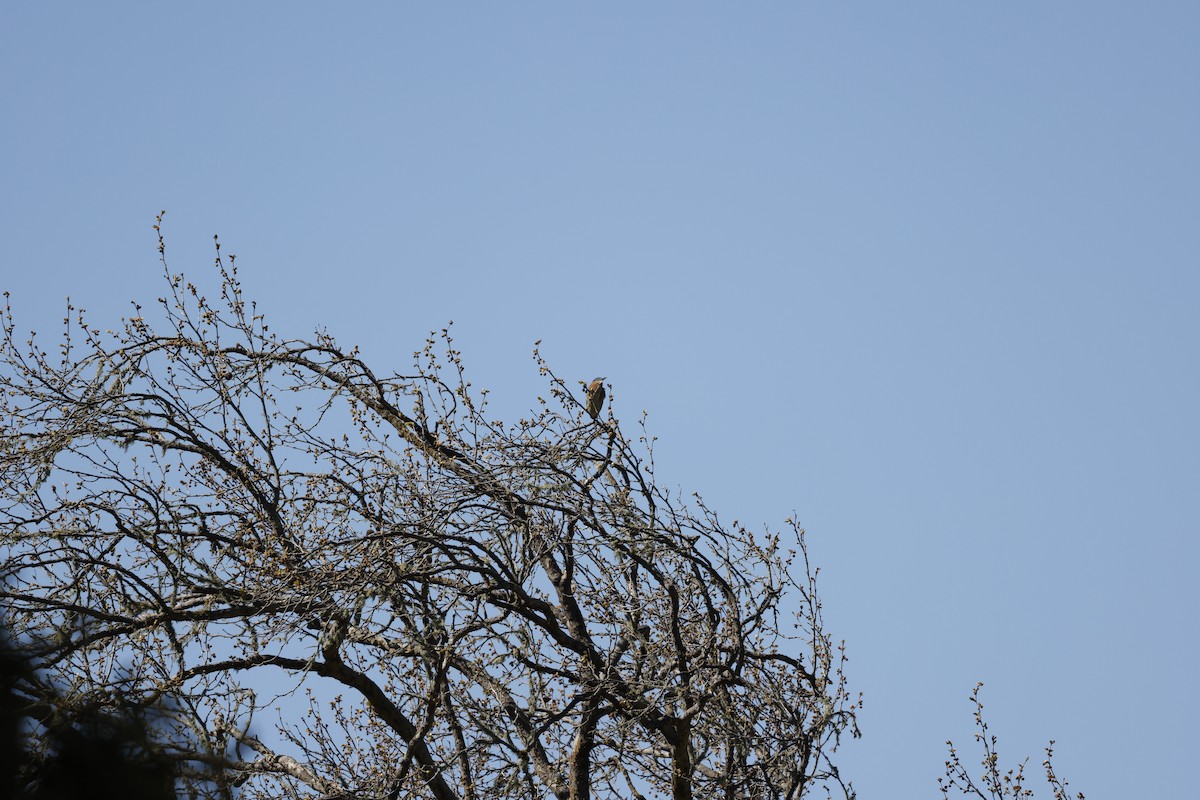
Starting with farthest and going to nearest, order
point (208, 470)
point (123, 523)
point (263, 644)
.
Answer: point (208, 470), point (123, 523), point (263, 644)

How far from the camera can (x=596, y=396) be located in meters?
8.37

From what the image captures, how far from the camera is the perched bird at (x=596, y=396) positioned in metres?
8.02

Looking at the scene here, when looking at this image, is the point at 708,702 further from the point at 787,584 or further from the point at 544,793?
the point at 544,793

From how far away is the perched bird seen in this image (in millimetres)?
8016

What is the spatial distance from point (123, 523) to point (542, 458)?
8.50 ft

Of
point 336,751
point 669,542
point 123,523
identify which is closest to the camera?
point 669,542

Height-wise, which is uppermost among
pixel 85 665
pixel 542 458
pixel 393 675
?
pixel 542 458

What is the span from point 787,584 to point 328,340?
137 inches

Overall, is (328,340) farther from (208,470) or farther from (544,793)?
(544,793)

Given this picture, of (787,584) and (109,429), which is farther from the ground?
(109,429)

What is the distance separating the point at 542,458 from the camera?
7652 mm

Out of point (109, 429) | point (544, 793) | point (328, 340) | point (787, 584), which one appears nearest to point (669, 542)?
point (787, 584)

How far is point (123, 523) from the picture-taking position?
26.4ft

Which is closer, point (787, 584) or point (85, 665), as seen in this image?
point (85, 665)
